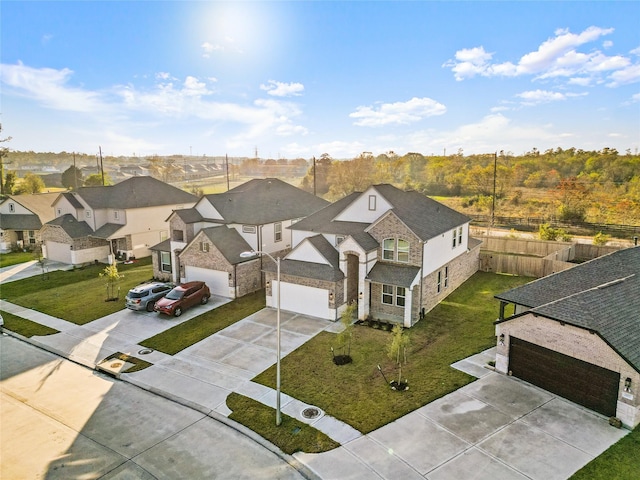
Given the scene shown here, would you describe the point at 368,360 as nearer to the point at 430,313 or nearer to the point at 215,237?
the point at 430,313

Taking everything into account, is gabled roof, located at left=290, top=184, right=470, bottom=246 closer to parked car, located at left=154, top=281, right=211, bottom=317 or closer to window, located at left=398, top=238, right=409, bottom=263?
window, located at left=398, top=238, right=409, bottom=263

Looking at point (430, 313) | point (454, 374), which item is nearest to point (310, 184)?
point (430, 313)

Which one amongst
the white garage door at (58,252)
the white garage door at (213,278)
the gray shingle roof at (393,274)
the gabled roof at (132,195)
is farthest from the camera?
the gabled roof at (132,195)

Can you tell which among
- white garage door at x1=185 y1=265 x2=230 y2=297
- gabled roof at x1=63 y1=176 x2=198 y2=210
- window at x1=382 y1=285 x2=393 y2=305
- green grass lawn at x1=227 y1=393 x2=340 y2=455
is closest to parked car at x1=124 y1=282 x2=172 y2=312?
white garage door at x1=185 y1=265 x2=230 y2=297

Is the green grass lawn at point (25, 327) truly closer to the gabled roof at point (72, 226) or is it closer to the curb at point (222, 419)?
the curb at point (222, 419)

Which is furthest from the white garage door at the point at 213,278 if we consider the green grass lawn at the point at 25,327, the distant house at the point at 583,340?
the distant house at the point at 583,340

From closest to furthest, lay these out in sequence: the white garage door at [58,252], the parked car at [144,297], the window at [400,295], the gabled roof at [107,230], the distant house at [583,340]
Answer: the distant house at [583,340], the window at [400,295], the parked car at [144,297], the gabled roof at [107,230], the white garage door at [58,252]

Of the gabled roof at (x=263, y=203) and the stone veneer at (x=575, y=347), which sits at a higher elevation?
the gabled roof at (x=263, y=203)

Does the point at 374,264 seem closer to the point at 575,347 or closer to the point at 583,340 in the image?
the point at 575,347
